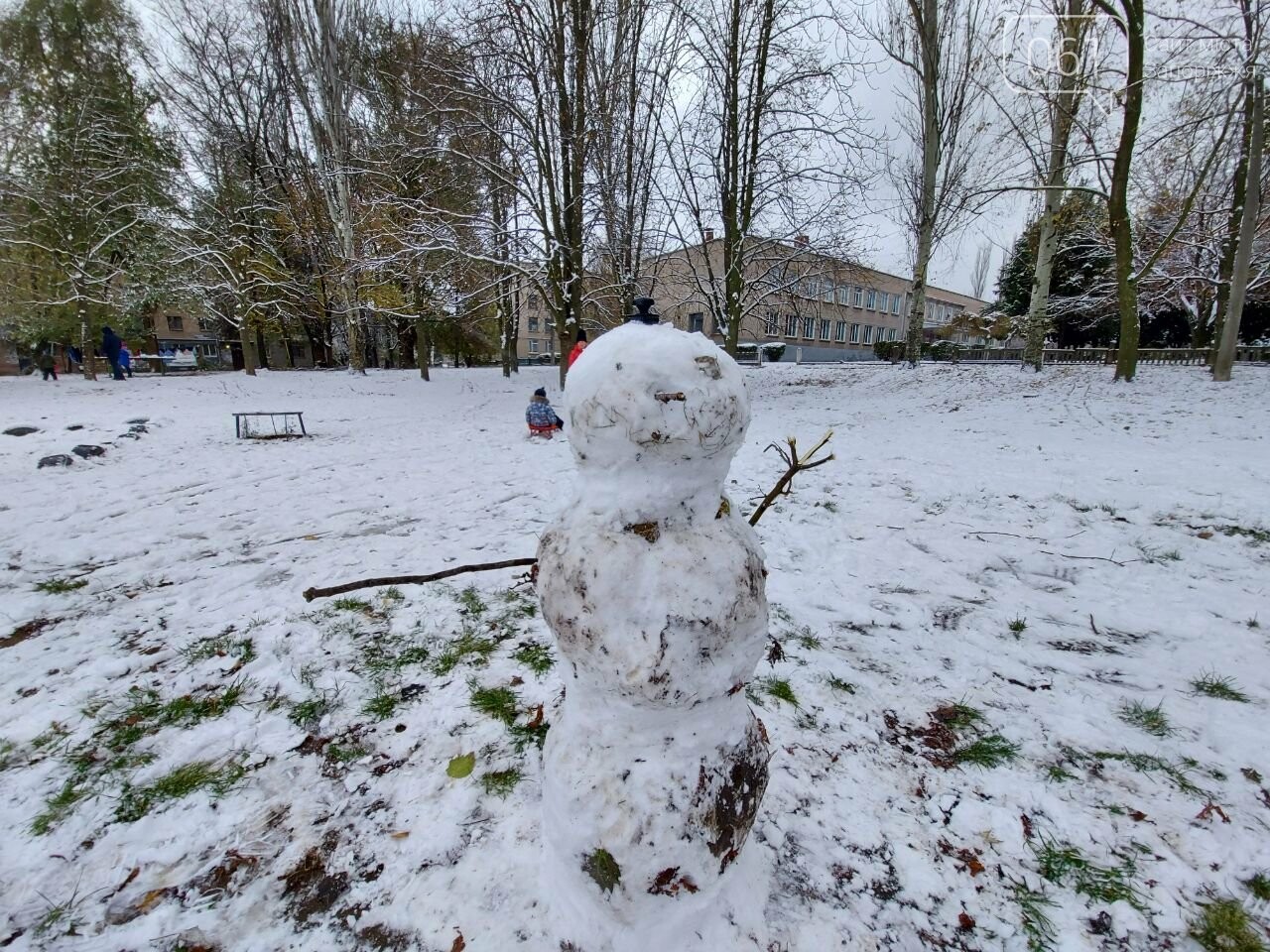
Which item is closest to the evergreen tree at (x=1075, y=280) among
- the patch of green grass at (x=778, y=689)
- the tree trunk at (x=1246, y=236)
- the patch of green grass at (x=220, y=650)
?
the tree trunk at (x=1246, y=236)

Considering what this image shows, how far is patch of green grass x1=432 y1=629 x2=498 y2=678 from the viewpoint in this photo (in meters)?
2.92

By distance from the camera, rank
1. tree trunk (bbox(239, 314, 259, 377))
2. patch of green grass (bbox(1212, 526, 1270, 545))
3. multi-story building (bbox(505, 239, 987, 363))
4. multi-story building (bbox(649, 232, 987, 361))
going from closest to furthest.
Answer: patch of green grass (bbox(1212, 526, 1270, 545)) → multi-story building (bbox(649, 232, 987, 361)) → multi-story building (bbox(505, 239, 987, 363)) → tree trunk (bbox(239, 314, 259, 377))

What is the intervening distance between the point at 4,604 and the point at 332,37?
19.5 meters

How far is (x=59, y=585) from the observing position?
374cm

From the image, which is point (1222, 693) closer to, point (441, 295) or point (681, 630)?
point (681, 630)

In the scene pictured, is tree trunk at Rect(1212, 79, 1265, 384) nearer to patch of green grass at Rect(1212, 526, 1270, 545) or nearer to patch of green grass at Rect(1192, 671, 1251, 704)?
patch of green grass at Rect(1212, 526, 1270, 545)

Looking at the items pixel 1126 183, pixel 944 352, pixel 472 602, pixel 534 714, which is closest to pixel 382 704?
pixel 534 714

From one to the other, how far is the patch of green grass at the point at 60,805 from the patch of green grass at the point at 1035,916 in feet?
11.3

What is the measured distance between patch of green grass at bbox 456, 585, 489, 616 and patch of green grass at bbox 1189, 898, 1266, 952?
10.9 feet

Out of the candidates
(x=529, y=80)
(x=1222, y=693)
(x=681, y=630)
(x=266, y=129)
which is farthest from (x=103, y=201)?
(x=1222, y=693)

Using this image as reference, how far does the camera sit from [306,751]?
236 centimetres

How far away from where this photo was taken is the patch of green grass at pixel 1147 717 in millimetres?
2438

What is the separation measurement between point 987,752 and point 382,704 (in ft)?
9.27

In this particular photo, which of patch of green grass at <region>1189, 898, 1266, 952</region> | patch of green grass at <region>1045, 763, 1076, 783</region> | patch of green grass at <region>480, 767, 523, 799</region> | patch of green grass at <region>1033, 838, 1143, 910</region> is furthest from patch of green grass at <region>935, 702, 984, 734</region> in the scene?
patch of green grass at <region>480, 767, 523, 799</region>
